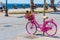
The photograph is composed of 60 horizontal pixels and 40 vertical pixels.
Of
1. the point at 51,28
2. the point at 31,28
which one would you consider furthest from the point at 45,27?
the point at 31,28

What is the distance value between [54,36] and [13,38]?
1.97 meters

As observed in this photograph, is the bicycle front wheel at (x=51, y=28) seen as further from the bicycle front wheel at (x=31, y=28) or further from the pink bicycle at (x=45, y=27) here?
the bicycle front wheel at (x=31, y=28)

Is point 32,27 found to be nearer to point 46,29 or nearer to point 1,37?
point 46,29

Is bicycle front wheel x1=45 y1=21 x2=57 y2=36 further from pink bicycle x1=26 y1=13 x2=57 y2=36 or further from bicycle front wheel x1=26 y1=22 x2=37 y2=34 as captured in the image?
bicycle front wheel x1=26 y1=22 x2=37 y2=34

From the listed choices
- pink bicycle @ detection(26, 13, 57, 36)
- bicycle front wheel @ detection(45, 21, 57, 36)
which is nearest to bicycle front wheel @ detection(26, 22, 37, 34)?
pink bicycle @ detection(26, 13, 57, 36)

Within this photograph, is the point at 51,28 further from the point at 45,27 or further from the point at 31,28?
the point at 31,28

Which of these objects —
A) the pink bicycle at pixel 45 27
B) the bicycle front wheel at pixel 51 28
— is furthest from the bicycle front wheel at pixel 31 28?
the bicycle front wheel at pixel 51 28

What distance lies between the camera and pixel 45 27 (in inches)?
462

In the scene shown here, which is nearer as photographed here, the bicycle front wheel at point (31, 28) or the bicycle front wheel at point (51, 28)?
the bicycle front wheel at point (51, 28)

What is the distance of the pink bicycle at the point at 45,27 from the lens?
11.6 m

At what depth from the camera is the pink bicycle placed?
458 inches

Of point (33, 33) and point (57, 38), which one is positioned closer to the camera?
point (57, 38)

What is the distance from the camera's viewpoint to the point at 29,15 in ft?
39.3

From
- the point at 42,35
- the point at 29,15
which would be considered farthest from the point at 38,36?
the point at 29,15
